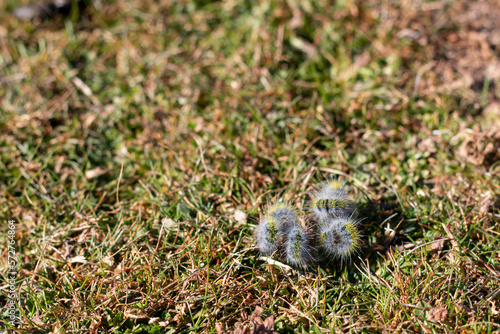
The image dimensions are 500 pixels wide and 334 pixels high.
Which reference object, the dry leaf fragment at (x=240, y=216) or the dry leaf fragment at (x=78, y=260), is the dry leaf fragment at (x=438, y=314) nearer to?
the dry leaf fragment at (x=240, y=216)

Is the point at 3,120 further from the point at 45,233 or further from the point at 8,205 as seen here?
the point at 45,233

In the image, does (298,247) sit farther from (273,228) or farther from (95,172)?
(95,172)

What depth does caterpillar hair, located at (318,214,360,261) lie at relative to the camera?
2.53m

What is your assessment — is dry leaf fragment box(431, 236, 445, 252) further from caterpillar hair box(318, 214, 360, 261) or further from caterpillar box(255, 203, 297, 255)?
caterpillar box(255, 203, 297, 255)

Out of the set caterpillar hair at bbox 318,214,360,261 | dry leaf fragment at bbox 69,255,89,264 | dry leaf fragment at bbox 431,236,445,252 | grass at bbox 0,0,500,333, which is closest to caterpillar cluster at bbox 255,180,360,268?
caterpillar hair at bbox 318,214,360,261

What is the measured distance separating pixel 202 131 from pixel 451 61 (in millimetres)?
2486

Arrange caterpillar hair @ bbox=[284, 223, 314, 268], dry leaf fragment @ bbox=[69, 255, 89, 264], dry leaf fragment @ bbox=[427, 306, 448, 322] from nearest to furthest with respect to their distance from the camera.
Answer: dry leaf fragment @ bbox=[427, 306, 448, 322]
caterpillar hair @ bbox=[284, 223, 314, 268]
dry leaf fragment @ bbox=[69, 255, 89, 264]

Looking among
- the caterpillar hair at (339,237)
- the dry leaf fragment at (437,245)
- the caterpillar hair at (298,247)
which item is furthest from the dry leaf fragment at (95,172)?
the dry leaf fragment at (437,245)

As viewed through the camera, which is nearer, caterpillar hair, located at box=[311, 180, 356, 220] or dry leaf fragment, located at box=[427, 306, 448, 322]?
dry leaf fragment, located at box=[427, 306, 448, 322]

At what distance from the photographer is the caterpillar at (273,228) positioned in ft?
8.42

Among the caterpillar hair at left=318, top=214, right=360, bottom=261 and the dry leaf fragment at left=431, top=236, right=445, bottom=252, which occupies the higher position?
the caterpillar hair at left=318, top=214, right=360, bottom=261

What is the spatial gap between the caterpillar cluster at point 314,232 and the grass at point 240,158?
5.7 inches

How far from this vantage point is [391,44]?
4180 mm

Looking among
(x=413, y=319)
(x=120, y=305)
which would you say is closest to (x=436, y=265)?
(x=413, y=319)
